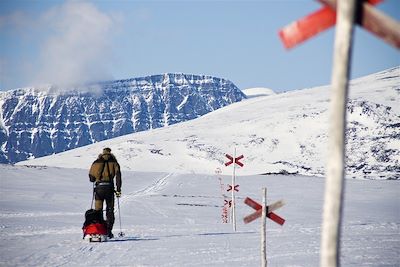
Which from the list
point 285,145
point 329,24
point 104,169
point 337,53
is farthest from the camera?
point 285,145

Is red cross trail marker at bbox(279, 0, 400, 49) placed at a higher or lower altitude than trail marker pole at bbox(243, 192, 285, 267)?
higher

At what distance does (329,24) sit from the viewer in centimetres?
227

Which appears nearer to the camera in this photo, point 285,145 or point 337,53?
point 337,53

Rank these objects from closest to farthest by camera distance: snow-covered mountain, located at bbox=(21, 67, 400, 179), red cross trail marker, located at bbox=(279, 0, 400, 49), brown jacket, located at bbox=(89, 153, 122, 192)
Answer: red cross trail marker, located at bbox=(279, 0, 400, 49), brown jacket, located at bbox=(89, 153, 122, 192), snow-covered mountain, located at bbox=(21, 67, 400, 179)

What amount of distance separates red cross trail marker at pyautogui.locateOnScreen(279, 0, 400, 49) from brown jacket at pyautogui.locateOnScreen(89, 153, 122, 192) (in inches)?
466

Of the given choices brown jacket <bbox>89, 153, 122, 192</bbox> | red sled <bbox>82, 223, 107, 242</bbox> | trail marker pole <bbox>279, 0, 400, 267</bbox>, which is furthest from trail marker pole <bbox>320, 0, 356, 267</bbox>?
brown jacket <bbox>89, 153, 122, 192</bbox>

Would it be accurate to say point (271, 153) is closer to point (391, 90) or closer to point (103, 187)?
point (391, 90)

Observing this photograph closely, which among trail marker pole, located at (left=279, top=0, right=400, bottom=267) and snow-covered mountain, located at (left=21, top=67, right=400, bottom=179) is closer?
trail marker pole, located at (left=279, top=0, right=400, bottom=267)

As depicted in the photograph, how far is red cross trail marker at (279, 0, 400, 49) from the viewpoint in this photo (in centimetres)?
207

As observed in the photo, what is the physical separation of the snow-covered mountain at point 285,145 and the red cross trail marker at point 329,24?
114535 mm

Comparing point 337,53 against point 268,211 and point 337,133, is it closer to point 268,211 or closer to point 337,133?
point 337,133

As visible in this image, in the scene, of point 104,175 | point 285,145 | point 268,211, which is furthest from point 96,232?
point 285,145

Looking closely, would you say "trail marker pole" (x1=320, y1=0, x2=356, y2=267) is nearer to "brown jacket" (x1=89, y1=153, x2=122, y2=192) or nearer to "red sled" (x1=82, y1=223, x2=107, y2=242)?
"red sled" (x1=82, y1=223, x2=107, y2=242)

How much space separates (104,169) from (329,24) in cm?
1207
